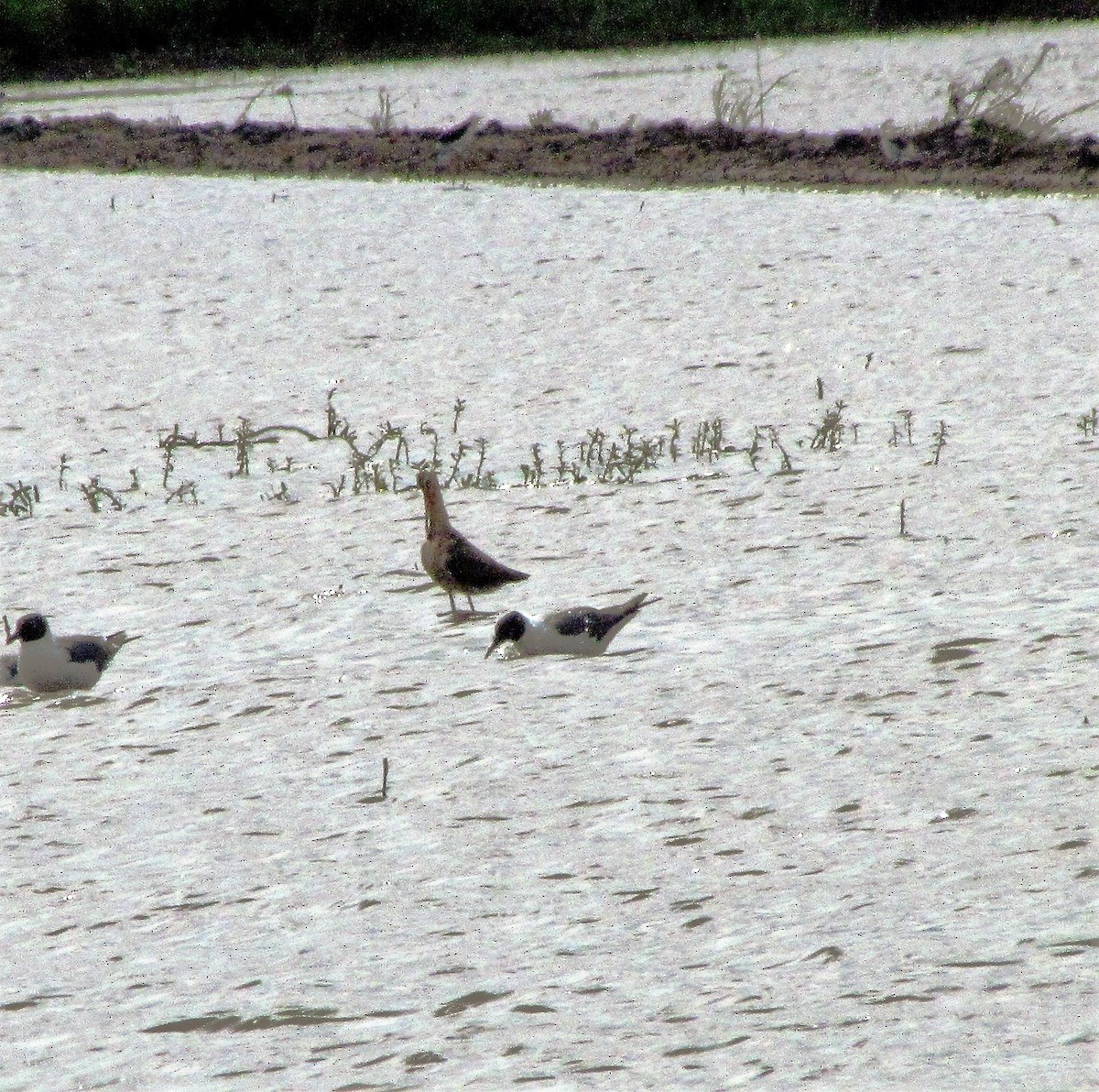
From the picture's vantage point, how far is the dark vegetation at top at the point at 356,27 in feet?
109

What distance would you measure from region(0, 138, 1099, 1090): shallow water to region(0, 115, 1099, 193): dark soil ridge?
5.11 meters

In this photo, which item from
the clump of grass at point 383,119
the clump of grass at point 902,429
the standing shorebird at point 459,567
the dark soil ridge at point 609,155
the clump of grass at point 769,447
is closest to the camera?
the standing shorebird at point 459,567

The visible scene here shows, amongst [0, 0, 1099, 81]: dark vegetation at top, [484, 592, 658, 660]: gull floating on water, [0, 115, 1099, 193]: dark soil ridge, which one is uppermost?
[0, 0, 1099, 81]: dark vegetation at top

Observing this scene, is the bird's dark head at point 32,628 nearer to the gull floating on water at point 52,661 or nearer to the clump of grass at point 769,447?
the gull floating on water at point 52,661

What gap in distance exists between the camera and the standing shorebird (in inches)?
260

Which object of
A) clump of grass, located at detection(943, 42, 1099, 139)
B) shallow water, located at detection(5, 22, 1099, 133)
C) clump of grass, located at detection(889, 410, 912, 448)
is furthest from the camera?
shallow water, located at detection(5, 22, 1099, 133)

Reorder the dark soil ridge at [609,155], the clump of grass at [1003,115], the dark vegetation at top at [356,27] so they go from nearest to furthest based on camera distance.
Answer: the dark soil ridge at [609,155] < the clump of grass at [1003,115] < the dark vegetation at top at [356,27]

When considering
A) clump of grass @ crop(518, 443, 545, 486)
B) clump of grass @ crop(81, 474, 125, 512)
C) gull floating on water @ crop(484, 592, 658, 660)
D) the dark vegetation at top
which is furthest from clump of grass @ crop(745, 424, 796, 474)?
the dark vegetation at top

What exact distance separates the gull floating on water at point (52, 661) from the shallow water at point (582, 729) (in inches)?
3.4

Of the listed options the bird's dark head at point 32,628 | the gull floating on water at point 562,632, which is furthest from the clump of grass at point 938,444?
the bird's dark head at point 32,628

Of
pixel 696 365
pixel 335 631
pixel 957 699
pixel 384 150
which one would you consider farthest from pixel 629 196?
pixel 957 699

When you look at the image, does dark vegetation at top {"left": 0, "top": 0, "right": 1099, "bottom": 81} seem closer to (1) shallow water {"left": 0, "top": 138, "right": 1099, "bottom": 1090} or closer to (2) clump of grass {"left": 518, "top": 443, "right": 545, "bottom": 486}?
(1) shallow water {"left": 0, "top": 138, "right": 1099, "bottom": 1090}

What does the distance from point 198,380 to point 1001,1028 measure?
861 centimetres

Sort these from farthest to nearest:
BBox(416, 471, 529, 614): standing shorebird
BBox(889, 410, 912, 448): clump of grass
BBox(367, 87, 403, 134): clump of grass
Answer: BBox(367, 87, 403, 134): clump of grass, BBox(889, 410, 912, 448): clump of grass, BBox(416, 471, 529, 614): standing shorebird
